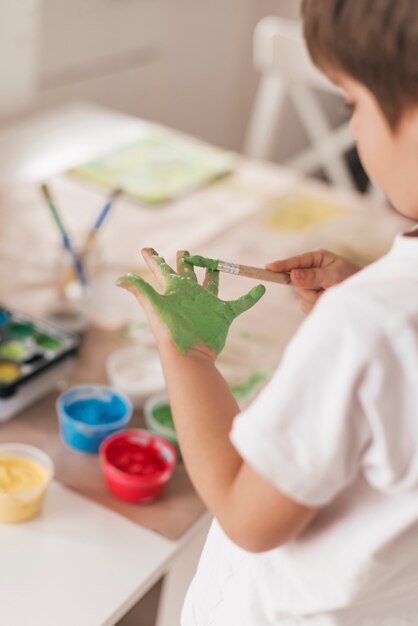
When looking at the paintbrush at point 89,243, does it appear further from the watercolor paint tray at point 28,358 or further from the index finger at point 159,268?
the index finger at point 159,268

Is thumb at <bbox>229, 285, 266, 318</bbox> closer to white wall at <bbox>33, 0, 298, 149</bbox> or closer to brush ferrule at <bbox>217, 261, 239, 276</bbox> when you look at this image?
brush ferrule at <bbox>217, 261, 239, 276</bbox>

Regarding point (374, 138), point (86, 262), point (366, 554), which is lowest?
point (86, 262)

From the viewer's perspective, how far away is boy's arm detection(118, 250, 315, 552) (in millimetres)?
563

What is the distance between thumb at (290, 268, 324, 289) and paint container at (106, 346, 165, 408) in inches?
14.3

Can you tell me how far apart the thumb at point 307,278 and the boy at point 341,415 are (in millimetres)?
114

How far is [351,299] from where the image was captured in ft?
1.71

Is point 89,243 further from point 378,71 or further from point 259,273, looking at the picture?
point 378,71

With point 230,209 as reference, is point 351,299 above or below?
above

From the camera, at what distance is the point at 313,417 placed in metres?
0.52

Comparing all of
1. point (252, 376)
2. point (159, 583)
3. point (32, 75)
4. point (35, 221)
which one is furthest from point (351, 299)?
point (32, 75)

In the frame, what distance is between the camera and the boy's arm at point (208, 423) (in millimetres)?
563

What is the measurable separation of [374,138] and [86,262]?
81 centimetres

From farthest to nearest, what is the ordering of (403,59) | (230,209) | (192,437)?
1. (230,209)
2. (192,437)
3. (403,59)

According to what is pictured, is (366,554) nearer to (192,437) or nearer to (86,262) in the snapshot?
(192,437)
